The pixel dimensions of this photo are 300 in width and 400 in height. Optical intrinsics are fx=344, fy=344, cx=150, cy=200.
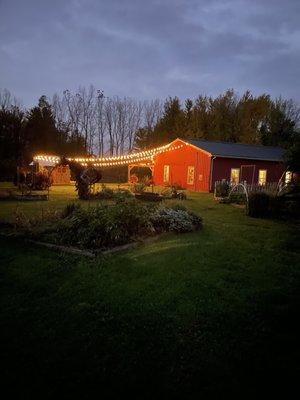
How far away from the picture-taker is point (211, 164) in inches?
1188

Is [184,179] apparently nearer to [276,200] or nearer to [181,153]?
[181,153]

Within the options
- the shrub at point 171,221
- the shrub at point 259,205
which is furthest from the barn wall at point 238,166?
the shrub at point 171,221

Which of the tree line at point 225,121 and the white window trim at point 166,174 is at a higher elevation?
the tree line at point 225,121

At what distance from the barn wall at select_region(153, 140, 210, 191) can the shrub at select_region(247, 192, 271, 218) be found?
14184 millimetres

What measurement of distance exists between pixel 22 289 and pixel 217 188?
65.2ft

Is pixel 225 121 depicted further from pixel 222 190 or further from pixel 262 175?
pixel 222 190

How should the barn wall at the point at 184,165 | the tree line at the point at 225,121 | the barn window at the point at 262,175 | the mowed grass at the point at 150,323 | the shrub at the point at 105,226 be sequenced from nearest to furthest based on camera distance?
the mowed grass at the point at 150,323 < the shrub at the point at 105,226 < the barn wall at the point at 184,165 < the barn window at the point at 262,175 < the tree line at the point at 225,121

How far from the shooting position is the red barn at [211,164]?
30.7 m

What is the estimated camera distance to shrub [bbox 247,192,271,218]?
16.1 meters

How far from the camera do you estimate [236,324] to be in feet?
16.1

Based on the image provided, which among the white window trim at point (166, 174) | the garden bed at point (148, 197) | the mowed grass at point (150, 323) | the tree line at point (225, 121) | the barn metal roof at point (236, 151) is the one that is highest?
the tree line at point (225, 121)

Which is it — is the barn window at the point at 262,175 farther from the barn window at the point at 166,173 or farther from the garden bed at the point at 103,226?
the garden bed at the point at 103,226

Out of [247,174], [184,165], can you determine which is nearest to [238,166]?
[247,174]

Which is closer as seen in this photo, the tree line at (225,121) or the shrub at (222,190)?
the shrub at (222,190)
